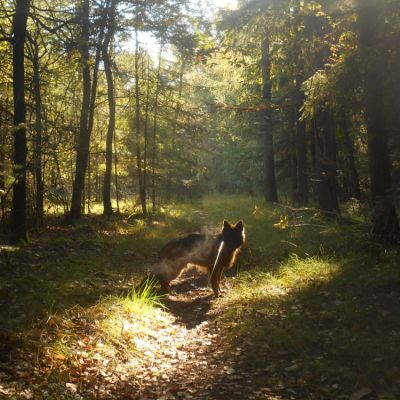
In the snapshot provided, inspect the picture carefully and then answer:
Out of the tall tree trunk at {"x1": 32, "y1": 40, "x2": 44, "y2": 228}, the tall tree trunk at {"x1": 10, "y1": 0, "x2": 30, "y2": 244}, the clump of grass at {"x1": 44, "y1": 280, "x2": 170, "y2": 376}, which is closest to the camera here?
the clump of grass at {"x1": 44, "y1": 280, "x2": 170, "y2": 376}

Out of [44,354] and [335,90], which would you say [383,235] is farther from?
[44,354]

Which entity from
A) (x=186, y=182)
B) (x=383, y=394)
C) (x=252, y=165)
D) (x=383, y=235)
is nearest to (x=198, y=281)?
(x=383, y=235)

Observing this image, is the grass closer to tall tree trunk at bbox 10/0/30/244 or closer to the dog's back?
the dog's back

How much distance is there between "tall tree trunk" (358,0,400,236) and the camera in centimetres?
908

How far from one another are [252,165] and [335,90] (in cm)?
2709

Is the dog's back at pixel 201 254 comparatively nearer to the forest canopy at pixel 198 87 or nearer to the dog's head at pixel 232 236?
the dog's head at pixel 232 236

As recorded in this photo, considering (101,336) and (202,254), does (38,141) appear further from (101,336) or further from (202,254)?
(101,336)

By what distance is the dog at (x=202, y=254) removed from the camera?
941 cm

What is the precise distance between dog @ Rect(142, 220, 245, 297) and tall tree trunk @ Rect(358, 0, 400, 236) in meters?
3.04

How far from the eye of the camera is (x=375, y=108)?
9258mm

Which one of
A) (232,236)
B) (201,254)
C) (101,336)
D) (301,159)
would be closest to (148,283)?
(201,254)

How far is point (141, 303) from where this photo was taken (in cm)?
793

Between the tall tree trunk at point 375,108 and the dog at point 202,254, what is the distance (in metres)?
3.04

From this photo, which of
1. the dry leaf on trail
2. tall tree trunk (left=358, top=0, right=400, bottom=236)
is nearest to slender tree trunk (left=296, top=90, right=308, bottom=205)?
tall tree trunk (left=358, top=0, right=400, bottom=236)
